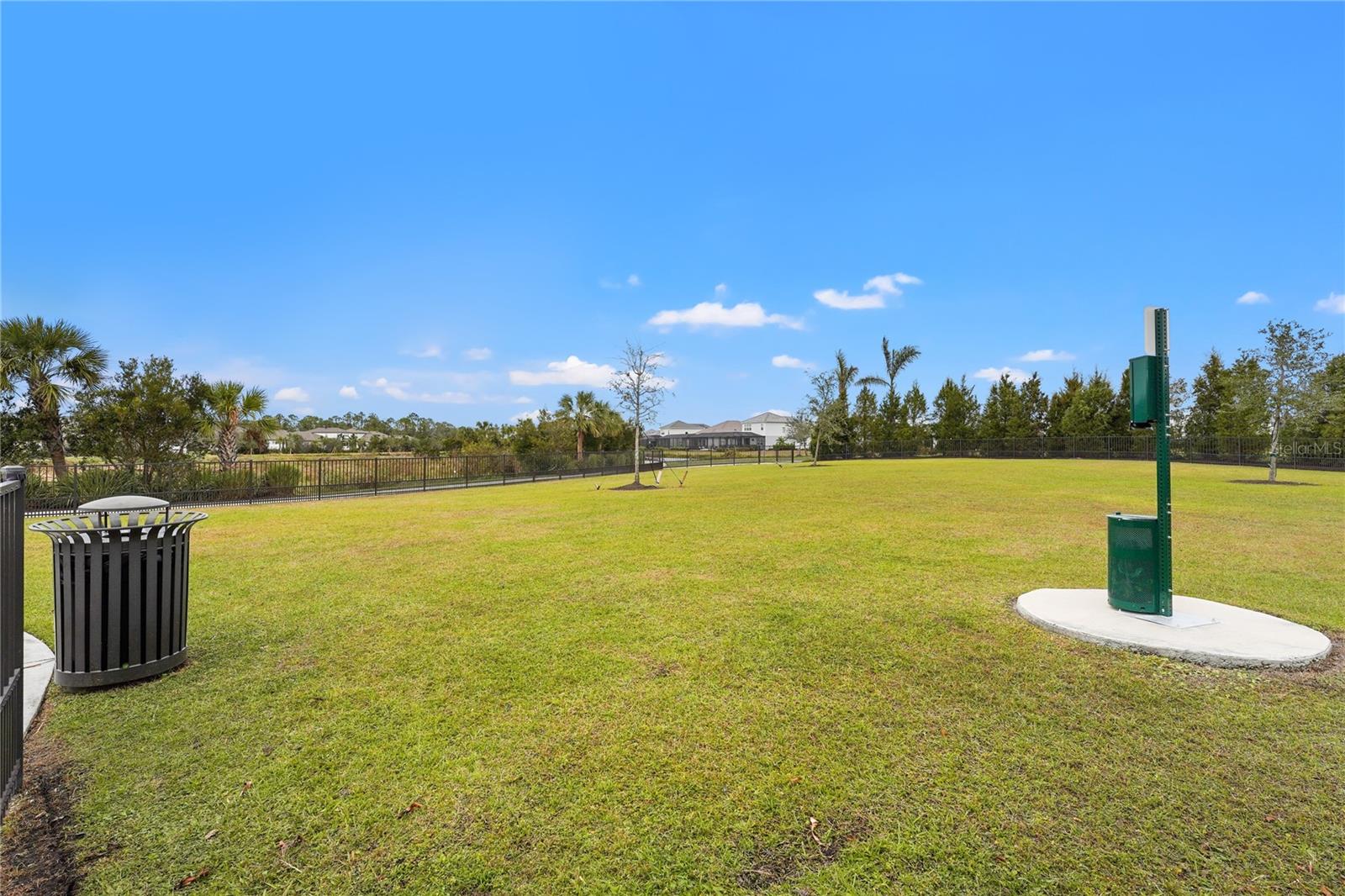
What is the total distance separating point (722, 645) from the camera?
14.7 feet

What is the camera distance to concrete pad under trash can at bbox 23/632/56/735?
133 inches

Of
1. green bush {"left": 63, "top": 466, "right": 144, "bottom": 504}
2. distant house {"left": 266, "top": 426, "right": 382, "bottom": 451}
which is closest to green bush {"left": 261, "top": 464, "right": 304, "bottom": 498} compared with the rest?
green bush {"left": 63, "top": 466, "right": 144, "bottom": 504}

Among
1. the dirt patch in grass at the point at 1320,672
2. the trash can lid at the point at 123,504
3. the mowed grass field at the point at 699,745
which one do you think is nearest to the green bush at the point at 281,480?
the mowed grass field at the point at 699,745

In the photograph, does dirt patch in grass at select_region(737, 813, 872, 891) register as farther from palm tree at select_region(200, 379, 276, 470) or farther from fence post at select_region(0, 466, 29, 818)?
palm tree at select_region(200, 379, 276, 470)

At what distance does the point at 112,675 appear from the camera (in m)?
3.76

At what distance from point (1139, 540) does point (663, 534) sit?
21.0 ft

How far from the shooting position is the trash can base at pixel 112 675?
3.71m

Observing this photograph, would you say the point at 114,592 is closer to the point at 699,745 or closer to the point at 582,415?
the point at 699,745

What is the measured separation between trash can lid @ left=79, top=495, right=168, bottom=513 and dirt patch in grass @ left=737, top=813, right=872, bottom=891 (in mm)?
4123

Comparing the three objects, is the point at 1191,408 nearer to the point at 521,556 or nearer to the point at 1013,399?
the point at 1013,399

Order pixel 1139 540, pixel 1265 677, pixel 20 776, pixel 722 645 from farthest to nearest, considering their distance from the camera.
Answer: pixel 1139 540 → pixel 722 645 → pixel 1265 677 → pixel 20 776

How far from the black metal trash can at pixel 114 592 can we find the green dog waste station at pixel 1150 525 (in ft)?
23.2

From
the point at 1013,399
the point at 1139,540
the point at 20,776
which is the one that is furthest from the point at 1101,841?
the point at 1013,399

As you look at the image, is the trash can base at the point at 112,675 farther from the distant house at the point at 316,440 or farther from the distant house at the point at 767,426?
the distant house at the point at 767,426
